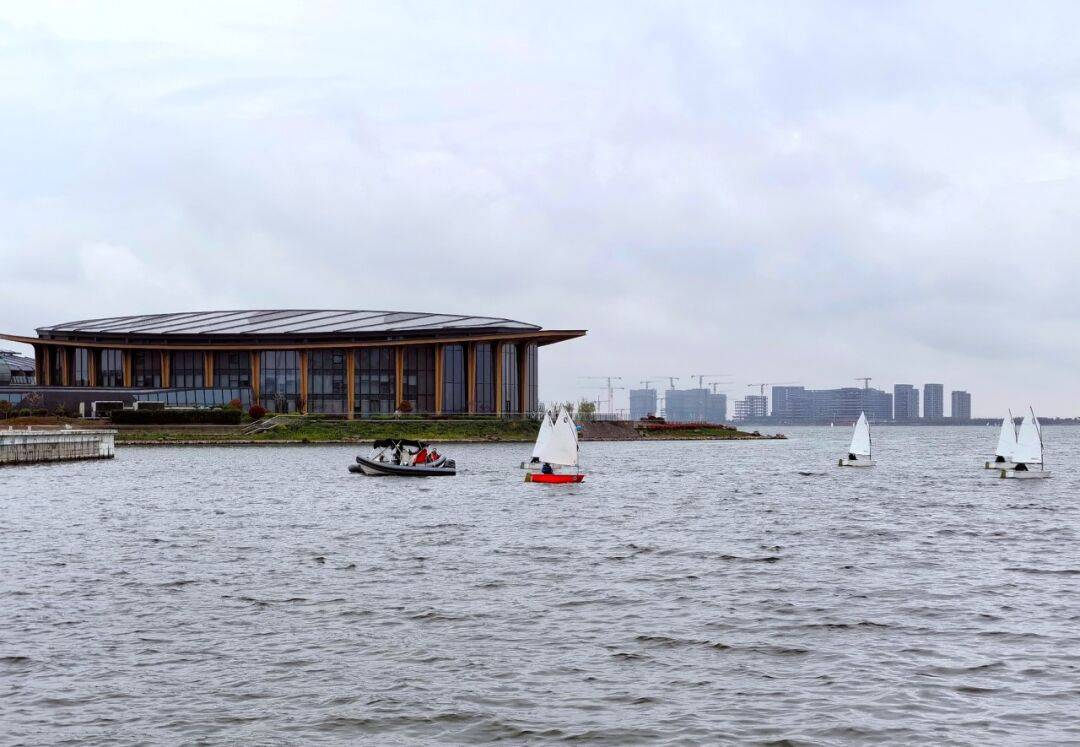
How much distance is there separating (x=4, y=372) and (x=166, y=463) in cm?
9089

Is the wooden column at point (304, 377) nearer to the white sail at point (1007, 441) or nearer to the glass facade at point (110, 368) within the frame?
the glass facade at point (110, 368)

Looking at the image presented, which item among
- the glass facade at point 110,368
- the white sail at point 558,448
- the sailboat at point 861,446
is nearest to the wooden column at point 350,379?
the glass facade at point 110,368

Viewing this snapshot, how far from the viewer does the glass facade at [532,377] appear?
178375 millimetres

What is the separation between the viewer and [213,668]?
2148 centimetres

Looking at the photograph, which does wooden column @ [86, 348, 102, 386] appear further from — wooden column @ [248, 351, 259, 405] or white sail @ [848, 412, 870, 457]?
white sail @ [848, 412, 870, 457]

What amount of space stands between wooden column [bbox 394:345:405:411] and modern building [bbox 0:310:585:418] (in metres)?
0.14

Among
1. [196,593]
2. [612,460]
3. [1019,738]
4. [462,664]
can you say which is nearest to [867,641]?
[1019,738]

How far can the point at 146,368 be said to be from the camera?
171500 millimetres

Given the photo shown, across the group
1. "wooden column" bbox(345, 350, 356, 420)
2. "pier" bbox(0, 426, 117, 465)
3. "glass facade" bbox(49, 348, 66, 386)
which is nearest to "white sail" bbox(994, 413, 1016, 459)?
"pier" bbox(0, 426, 117, 465)

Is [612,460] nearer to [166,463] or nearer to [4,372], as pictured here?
[166,463]

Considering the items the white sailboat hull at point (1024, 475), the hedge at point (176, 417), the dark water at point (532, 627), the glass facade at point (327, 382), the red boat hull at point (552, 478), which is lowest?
the white sailboat hull at point (1024, 475)

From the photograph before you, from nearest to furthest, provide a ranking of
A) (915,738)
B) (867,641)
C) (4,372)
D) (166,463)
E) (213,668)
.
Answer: (915,738) → (213,668) → (867,641) → (166,463) → (4,372)

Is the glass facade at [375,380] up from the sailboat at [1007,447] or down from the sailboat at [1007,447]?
up

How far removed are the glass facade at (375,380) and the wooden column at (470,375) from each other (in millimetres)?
10329
